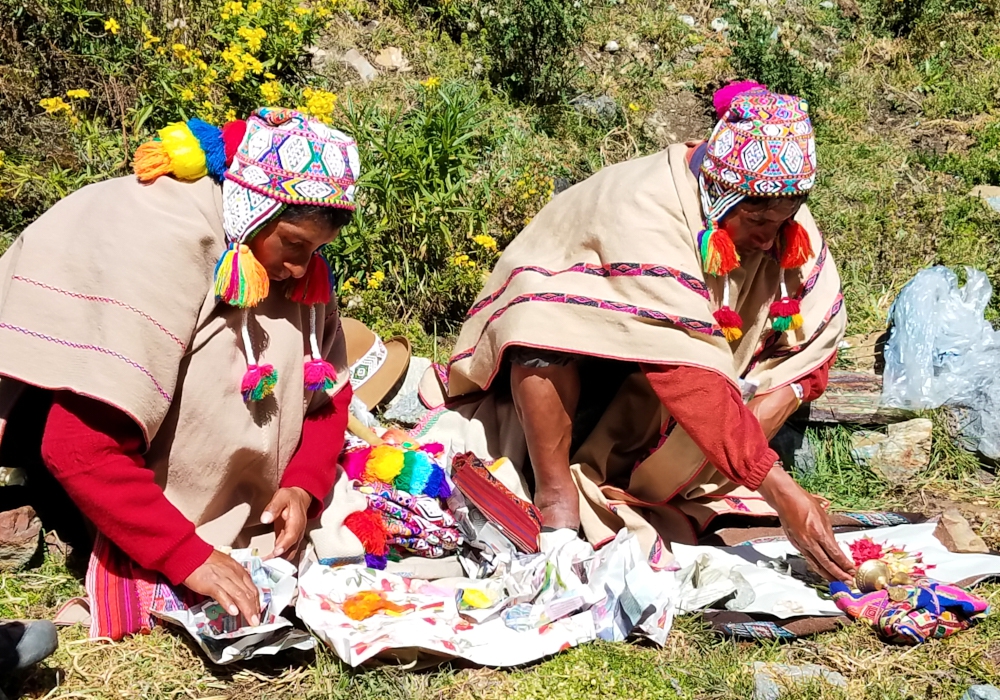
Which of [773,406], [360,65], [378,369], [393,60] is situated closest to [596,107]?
[393,60]

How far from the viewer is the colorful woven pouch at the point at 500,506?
10.1ft

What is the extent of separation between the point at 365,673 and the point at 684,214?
1.70 meters

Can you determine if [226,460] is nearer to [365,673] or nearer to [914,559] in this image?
[365,673]

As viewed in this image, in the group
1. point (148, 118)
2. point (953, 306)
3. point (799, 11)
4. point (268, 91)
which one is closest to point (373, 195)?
point (268, 91)

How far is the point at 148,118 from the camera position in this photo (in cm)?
434

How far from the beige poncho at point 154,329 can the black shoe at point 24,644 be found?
47 centimetres

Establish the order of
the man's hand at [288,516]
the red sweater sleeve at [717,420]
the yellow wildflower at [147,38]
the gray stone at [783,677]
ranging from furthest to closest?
the yellow wildflower at [147,38] < the red sweater sleeve at [717,420] < the man's hand at [288,516] < the gray stone at [783,677]

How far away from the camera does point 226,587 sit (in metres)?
2.58

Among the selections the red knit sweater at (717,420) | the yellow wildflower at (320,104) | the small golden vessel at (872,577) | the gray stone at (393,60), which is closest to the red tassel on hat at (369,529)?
the red knit sweater at (717,420)

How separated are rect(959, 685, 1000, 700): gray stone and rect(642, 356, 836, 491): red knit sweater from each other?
79 centimetres

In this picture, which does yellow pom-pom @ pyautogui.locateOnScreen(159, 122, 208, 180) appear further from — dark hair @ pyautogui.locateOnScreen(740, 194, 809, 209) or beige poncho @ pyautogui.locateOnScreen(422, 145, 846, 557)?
dark hair @ pyautogui.locateOnScreen(740, 194, 809, 209)

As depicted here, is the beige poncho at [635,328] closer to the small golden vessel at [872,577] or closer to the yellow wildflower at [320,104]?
the small golden vessel at [872,577]

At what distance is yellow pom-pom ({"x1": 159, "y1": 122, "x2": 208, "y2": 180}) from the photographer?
251 centimetres

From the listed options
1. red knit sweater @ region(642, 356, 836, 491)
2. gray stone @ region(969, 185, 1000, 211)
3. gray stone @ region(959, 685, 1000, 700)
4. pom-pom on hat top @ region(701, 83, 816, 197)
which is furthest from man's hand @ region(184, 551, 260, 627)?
gray stone @ region(969, 185, 1000, 211)
